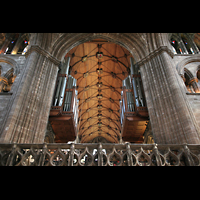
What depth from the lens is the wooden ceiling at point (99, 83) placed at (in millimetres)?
17609

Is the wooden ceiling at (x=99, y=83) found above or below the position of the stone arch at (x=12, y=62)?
above

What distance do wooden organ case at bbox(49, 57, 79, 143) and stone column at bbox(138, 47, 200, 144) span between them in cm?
470

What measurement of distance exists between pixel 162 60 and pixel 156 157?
5.45 m

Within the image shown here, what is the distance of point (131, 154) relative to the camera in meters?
5.81

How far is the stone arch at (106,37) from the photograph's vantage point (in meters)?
11.0

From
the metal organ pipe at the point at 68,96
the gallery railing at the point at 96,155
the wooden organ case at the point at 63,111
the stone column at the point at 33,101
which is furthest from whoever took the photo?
the metal organ pipe at the point at 68,96

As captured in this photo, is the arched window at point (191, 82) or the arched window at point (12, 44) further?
the arched window at point (12, 44)

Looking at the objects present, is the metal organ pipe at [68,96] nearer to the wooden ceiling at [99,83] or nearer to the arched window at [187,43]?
the wooden ceiling at [99,83]

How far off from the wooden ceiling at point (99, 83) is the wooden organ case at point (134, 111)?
14.0 feet

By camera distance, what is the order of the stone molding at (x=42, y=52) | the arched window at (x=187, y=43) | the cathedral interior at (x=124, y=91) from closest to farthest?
1. the cathedral interior at (x=124, y=91)
2. the stone molding at (x=42, y=52)
3. the arched window at (x=187, y=43)

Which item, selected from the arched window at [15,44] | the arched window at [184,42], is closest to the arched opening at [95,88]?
the arched window at [15,44]

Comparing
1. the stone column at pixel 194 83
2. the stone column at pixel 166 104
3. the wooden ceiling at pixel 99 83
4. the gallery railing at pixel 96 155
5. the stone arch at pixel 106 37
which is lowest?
the gallery railing at pixel 96 155

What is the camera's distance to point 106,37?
41.6 ft
